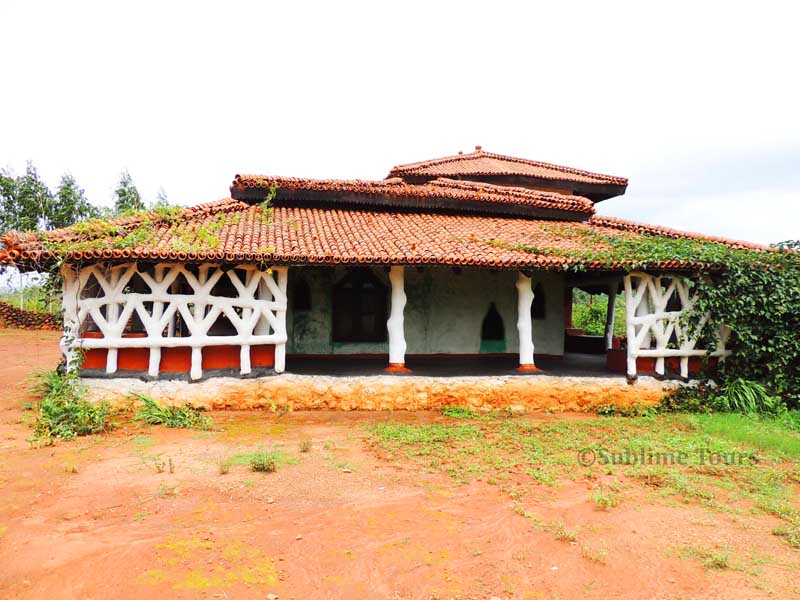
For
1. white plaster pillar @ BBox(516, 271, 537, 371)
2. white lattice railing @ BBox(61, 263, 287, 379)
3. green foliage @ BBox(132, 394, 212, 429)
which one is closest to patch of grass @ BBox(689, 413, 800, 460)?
white plaster pillar @ BBox(516, 271, 537, 371)

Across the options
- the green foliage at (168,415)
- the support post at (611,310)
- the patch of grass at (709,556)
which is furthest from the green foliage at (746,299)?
the green foliage at (168,415)

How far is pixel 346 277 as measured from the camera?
41.2ft

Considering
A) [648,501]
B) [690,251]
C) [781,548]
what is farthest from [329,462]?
[690,251]

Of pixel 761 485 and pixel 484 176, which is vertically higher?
pixel 484 176

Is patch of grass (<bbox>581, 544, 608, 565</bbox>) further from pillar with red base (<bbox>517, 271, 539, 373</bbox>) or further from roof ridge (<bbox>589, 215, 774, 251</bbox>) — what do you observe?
roof ridge (<bbox>589, 215, 774, 251</bbox>)

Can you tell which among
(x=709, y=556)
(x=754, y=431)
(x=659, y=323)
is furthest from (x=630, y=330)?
(x=709, y=556)

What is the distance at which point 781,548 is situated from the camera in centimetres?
438

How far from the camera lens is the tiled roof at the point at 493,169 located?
59.8 ft

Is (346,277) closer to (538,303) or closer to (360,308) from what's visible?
(360,308)

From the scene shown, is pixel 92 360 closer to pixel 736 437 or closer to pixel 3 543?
pixel 3 543

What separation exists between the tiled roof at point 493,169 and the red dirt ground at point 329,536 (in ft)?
44.2

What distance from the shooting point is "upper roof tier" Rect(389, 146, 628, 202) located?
1814 cm

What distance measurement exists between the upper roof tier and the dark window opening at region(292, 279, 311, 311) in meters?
7.01

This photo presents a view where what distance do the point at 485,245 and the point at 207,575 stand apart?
8021 millimetres
